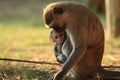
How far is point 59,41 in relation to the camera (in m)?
7.71

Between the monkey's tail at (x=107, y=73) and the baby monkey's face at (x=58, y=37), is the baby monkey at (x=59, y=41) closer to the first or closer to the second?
the baby monkey's face at (x=58, y=37)

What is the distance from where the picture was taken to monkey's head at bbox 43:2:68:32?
7.35 m

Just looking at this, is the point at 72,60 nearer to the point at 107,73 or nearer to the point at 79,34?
the point at 79,34

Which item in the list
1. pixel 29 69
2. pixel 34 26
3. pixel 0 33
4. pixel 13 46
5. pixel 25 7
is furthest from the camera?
pixel 25 7

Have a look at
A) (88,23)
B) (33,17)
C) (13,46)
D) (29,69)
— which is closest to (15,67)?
(29,69)

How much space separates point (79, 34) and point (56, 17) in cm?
44

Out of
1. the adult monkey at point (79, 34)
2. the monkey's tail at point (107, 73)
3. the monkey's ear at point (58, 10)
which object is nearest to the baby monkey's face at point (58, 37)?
the adult monkey at point (79, 34)

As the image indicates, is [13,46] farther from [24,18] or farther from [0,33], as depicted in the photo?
[24,18]

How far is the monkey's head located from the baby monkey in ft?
0.60

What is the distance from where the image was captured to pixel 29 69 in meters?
8.08

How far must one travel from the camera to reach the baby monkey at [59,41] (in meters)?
7.59

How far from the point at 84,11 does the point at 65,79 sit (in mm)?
1107

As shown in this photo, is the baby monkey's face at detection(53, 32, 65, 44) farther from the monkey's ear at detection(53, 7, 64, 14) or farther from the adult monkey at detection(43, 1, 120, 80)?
the monkey's ear at detection(53, 7, 64, 14)

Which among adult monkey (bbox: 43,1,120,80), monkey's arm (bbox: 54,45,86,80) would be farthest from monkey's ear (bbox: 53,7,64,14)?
monkey's arm (bbox: 54,45,86,80)
